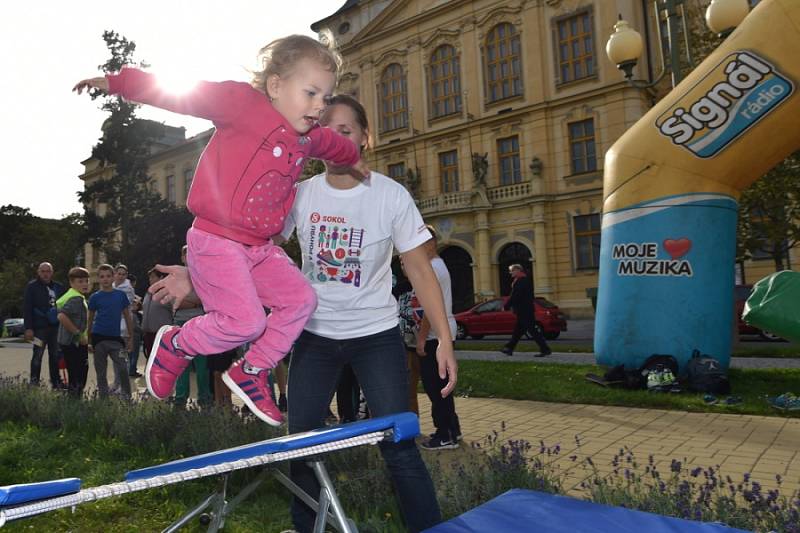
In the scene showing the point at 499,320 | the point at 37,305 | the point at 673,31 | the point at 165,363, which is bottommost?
the point at 499,320

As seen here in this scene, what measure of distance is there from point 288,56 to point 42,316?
9.34 m

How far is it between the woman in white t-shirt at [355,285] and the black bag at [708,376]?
6.17 m

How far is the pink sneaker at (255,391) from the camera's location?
86.2 inches

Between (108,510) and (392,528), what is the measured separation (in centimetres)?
220

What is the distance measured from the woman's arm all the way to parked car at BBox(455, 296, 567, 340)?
1664 cm

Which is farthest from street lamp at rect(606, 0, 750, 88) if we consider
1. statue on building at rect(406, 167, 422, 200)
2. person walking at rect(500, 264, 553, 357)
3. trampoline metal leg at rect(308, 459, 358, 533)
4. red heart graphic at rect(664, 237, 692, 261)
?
statue on building at rect(406, 167, 422, 200)

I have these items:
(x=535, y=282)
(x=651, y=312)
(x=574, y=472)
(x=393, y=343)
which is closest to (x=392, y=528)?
(x=393, y=343)

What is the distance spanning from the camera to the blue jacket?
9516mm

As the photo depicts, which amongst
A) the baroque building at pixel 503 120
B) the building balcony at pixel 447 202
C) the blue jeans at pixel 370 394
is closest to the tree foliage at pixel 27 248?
the baroque building at pixel 503 120

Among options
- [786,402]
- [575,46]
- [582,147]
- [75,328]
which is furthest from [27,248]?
[786,402]

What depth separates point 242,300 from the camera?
2.13 meters

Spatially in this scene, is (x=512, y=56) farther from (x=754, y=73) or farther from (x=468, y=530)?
(x=468, y=530)

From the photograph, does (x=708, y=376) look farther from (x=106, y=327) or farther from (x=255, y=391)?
(x=106, y=327)

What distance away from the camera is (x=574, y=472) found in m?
4.86
